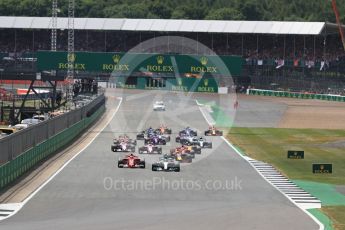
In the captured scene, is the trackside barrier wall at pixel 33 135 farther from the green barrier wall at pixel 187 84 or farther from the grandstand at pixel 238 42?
the grandstand at pixel 238 42

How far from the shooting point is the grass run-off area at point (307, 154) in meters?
46.6

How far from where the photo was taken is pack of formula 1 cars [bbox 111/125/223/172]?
2229 inches

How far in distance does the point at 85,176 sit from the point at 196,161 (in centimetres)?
1207

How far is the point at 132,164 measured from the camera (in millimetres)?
57375

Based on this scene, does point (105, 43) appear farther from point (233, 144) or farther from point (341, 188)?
point (341, 188)

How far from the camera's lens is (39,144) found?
194 ft

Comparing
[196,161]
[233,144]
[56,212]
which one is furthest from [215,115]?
[56,212]

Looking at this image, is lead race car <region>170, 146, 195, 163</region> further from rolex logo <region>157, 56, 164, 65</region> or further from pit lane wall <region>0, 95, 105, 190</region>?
rolex logo <region>157, 56, 164, 65</region>

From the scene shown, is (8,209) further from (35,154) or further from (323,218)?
(35,154)

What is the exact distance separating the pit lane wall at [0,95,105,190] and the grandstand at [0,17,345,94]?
68328 mm

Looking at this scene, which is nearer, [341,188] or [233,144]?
[341,188]

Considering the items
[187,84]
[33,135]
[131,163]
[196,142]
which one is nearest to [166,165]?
[131,163]

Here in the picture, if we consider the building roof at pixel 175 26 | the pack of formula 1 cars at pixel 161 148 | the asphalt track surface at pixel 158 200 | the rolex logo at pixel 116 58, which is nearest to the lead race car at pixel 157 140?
the pack of formula 1 cars at pixel 161 148

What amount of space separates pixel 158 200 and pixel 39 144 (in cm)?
1740
